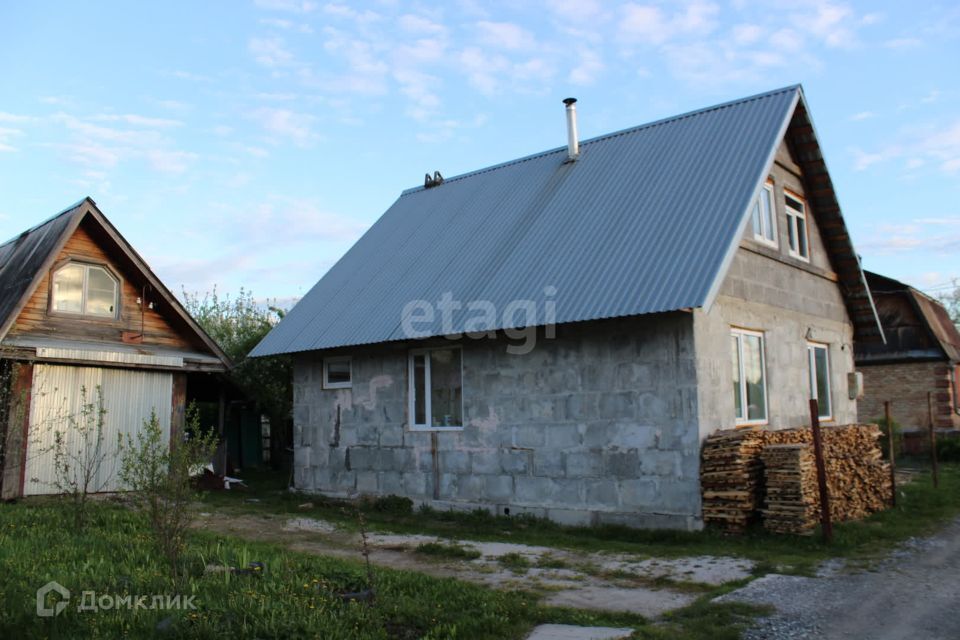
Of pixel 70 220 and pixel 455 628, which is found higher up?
pixel 70 220

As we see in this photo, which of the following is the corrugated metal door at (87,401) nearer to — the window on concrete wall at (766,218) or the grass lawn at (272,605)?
the grass lawn at (272,605)

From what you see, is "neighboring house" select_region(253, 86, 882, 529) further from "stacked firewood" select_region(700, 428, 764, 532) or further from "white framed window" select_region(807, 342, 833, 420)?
"stacked firewood" select_region(700, 428, 764, 532)

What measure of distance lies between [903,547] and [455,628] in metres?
6.93

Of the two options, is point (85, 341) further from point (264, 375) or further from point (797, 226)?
point (797, 226)

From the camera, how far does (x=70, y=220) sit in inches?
630

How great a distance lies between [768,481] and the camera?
10633 mm

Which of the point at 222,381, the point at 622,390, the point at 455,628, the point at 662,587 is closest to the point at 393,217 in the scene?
the point at 222,381

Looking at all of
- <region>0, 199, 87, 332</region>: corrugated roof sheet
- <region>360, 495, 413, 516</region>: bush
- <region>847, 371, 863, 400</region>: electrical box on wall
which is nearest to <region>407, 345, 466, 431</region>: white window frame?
<region>360, 495, 413, 516</region>: bush

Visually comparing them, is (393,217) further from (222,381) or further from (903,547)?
(903,547)

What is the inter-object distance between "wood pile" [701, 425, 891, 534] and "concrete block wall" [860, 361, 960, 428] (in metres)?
15.9

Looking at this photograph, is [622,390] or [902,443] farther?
[902,443]

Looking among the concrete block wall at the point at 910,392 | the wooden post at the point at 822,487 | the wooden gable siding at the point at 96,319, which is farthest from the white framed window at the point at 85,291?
the concrete block wall at the point at 910,392

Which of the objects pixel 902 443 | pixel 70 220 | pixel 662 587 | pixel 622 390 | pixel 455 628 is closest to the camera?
pixel 455 628

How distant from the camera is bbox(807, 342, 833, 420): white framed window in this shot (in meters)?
15.1
